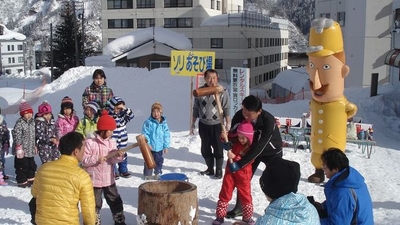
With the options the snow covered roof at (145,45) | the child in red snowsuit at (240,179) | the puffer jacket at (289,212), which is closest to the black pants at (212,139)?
the child in red snowsuit at (240,179)

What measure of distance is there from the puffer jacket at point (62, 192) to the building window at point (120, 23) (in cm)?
3409

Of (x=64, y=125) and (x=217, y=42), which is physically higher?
(x=217, y=42)

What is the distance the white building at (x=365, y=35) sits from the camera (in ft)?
87.4

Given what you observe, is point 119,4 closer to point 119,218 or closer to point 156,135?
point 156,135

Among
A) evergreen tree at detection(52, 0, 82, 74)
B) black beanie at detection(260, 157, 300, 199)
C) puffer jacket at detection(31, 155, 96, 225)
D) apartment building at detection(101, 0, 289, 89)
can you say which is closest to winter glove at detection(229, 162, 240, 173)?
puffer jacket at detection(31, 155, 96, 225)

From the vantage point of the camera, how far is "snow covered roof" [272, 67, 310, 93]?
2669 centimetres

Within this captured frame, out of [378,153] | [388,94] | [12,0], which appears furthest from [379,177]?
[12,0]

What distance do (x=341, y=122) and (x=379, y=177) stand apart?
1.58m

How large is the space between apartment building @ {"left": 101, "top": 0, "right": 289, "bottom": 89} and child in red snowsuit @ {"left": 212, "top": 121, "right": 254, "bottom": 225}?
25.4 m

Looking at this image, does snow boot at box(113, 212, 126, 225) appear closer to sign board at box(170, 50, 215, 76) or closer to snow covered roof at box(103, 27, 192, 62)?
sign board at box(170, 50, 215, 76)

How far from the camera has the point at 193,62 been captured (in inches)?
438

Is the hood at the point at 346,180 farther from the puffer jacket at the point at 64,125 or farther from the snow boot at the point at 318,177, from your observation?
the puffer jacket at the point at 64,125

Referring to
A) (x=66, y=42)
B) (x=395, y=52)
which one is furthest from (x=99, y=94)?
(x=66, y=42)

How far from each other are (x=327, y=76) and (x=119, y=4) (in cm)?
3204
